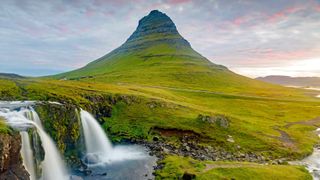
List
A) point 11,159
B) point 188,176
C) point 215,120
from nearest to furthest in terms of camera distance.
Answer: point 11,159
point 188,176
point 215,120

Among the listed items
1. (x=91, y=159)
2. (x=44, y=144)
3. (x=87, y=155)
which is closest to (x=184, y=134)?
(x=87, y=155)

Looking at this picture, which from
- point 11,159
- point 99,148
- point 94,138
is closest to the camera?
point 11,159

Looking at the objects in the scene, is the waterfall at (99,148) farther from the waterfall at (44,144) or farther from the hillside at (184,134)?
the waterfall at (44,144)

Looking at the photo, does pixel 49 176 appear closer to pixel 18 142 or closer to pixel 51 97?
pixel 18 142

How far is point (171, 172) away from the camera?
43.4 m

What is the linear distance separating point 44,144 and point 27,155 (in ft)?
15.1

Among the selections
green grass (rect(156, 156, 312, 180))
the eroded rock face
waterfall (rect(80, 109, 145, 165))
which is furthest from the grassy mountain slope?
the eroded rock face

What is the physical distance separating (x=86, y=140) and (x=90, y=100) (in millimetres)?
15447

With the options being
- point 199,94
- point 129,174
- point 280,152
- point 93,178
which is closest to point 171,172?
point 129,174

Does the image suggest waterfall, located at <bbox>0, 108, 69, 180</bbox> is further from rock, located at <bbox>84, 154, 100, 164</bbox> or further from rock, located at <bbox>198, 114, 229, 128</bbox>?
rock, located at <bbox>198, 114, 229, 128</bbox>

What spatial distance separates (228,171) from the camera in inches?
1665

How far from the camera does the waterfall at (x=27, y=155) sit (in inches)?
1376

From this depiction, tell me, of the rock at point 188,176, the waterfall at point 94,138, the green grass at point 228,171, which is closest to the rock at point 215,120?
the green grass at point 228,171

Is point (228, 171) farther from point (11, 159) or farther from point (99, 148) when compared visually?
point (11, 159)
